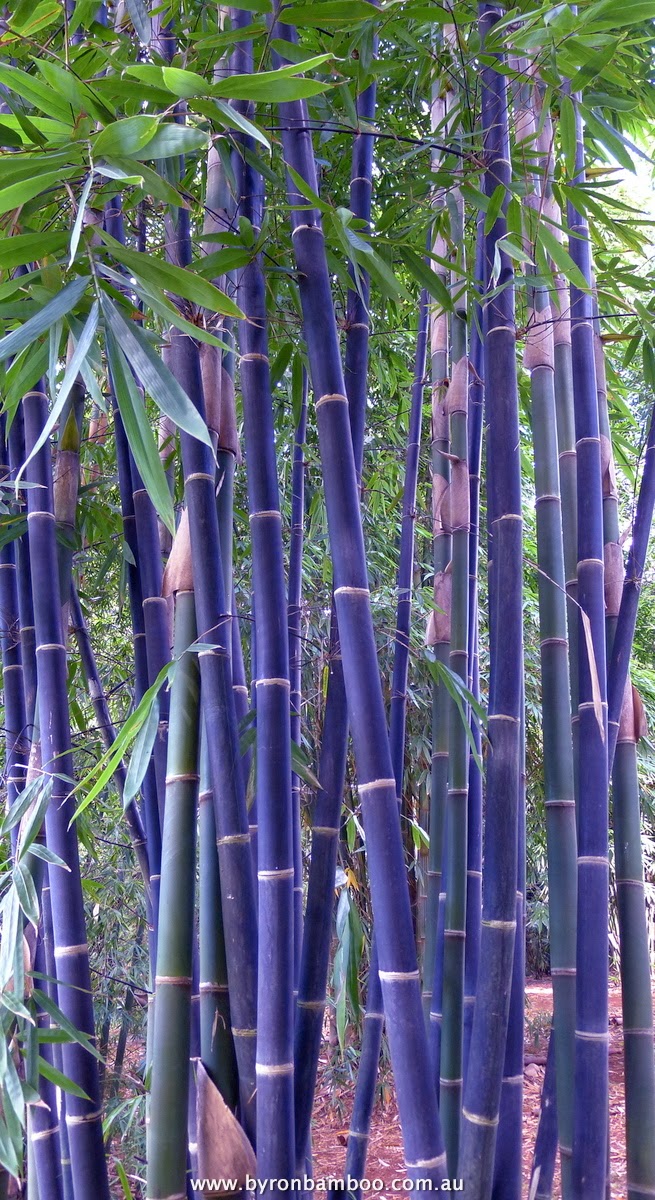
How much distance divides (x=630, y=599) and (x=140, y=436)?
0.86m

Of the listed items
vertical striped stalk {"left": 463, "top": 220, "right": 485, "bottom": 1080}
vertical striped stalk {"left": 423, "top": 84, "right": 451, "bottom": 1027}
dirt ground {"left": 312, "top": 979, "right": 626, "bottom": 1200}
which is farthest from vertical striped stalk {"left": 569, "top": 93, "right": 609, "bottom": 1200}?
A: dirt ground {"left": 312, "top": 979, "right": 626, "bottom": 1200}

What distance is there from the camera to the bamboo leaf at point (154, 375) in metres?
0.85

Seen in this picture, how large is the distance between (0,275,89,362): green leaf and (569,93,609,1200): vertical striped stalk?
746 millimetres

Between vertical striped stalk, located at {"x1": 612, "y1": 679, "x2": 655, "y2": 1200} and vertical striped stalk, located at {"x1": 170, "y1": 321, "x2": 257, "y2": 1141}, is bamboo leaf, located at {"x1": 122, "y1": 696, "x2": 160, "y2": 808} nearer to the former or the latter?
vertical striped stalk, located at {"x1": 170, "y1": 321, "x2": 257, "y2": 1141}

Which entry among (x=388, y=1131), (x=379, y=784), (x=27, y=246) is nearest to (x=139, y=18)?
(x=27, y=246)

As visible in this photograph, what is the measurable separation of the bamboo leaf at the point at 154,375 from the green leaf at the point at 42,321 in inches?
1.8

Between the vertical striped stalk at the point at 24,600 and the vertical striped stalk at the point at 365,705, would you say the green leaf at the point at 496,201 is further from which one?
the vertical striped stalk at the point at 24,600

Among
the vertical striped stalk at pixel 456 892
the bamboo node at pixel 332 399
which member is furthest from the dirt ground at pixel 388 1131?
the bamboo node at pixel 332 399

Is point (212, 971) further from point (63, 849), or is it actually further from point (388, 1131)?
point (388, 1131)

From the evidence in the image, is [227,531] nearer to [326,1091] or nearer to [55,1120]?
[55,1120]

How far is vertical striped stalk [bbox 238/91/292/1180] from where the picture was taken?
975 millimetres

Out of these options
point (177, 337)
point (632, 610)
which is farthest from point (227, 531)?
point (632, 610)

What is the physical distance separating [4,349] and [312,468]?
2325mm

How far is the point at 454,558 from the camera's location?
159 cm
